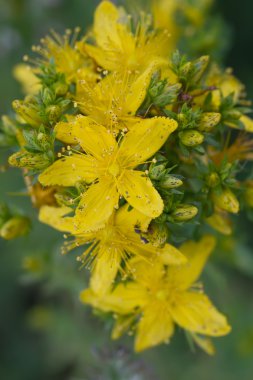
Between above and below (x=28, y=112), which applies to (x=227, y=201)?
below

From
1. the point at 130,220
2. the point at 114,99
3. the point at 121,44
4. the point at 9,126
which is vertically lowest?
the point at 130,220

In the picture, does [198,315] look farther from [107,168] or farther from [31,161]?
[31,161]

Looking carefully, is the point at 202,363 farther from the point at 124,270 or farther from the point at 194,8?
the point at 194,8

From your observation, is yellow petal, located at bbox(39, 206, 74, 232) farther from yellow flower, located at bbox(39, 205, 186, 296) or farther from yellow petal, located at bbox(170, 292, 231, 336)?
yellow petal, located at bbox(170, 292, 231, 336)

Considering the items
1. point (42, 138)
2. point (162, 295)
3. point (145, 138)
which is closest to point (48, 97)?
point (42, 138)

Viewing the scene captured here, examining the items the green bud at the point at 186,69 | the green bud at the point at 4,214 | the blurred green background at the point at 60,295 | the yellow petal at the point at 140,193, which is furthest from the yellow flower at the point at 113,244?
the blurred green background at the point at 60,295

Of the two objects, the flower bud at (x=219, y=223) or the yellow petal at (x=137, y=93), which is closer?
the yellow petal at (x=137, y=93)

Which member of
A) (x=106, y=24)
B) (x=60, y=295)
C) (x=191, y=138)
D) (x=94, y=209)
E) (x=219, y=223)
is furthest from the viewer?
(x=60, y=295)

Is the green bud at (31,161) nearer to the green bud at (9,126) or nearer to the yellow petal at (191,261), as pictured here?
the green bud at (9,126)
